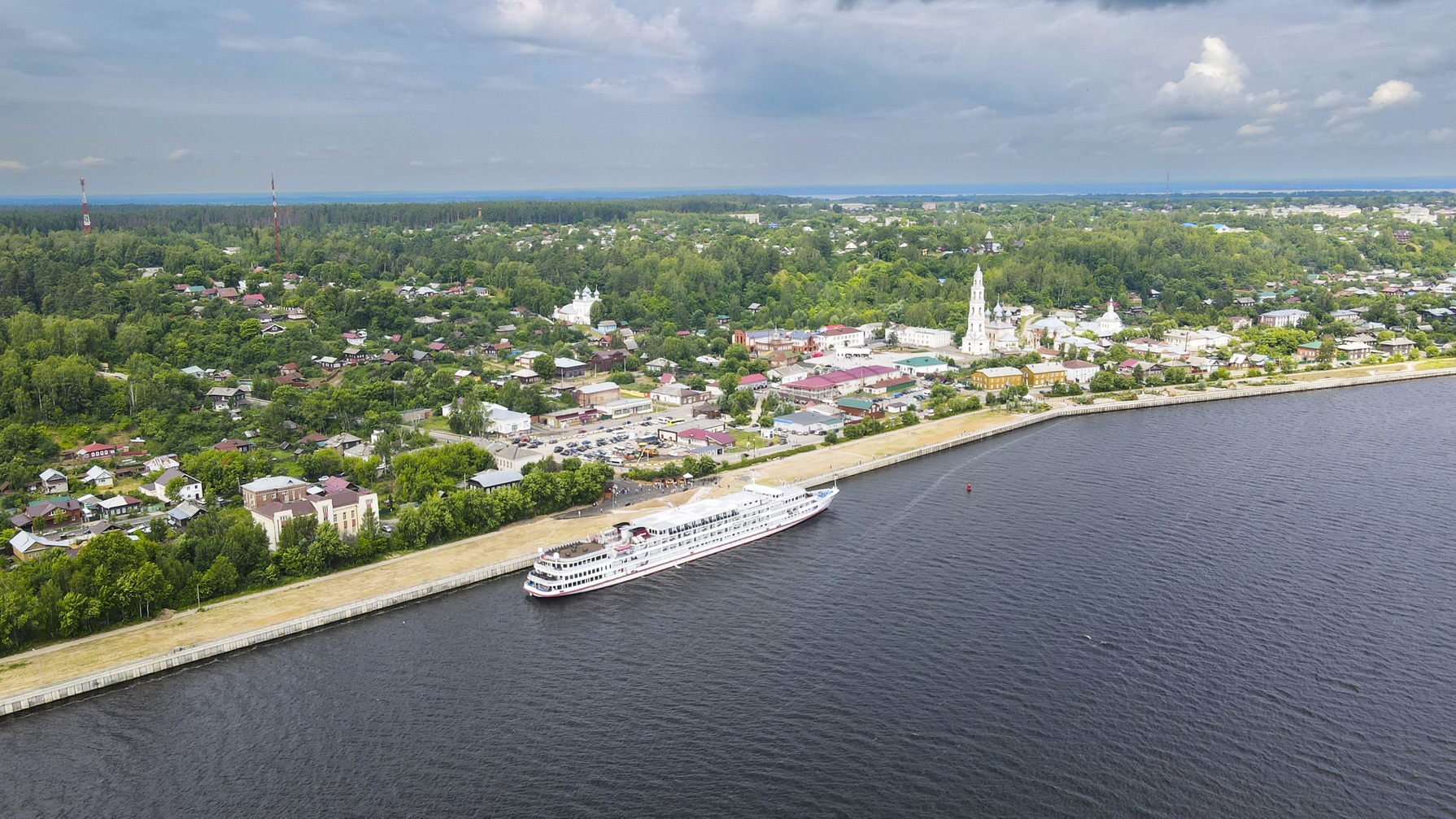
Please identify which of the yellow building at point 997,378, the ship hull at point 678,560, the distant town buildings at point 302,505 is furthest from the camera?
the yellow building at point 997,378

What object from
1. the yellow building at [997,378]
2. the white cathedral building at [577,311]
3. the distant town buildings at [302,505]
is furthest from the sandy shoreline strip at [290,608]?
the white cathedral building at [577,311]

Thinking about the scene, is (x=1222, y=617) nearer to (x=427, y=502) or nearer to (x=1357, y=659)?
(x=1357, y=659)

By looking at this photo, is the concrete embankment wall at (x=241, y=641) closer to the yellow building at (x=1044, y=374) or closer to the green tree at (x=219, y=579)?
the green tree at (x=219, y=579)

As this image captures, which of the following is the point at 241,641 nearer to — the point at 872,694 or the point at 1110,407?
the point at 872,694

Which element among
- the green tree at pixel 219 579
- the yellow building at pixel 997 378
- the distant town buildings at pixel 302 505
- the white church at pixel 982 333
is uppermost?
the white church at pixel 982 333

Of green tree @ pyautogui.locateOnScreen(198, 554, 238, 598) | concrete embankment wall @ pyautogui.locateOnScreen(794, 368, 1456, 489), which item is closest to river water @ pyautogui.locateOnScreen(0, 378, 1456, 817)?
green tree @ pyautogui.locateOnScreen(198, 554, 238, 598)

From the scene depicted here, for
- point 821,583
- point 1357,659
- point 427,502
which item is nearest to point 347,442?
point 427,502
